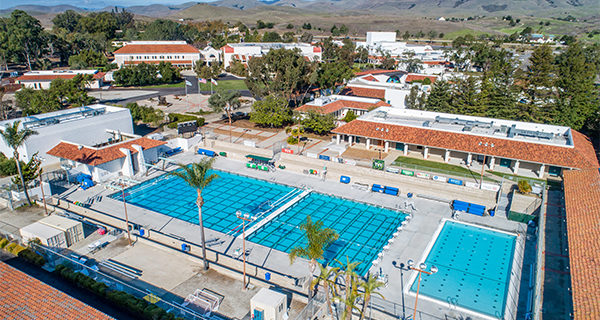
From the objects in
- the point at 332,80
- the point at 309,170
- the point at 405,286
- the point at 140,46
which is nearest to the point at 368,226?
the point at 405,286

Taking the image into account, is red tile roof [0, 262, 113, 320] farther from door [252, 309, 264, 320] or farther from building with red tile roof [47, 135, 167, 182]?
building with red tile roof [47, 135, 167, 182]

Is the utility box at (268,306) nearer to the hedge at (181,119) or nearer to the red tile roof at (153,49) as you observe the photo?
the hedge at (181,119)

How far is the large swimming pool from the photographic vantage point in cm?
2917

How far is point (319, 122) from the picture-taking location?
51031 millimetres

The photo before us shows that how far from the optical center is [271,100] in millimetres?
55219

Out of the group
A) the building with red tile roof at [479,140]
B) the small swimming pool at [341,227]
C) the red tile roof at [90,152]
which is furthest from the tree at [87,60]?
the small swimming pool at [341,227]

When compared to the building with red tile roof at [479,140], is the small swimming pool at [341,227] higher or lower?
lower

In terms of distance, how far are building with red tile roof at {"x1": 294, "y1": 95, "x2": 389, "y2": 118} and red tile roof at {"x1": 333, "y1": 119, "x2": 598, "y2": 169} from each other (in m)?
10.7

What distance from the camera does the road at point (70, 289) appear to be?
21359mm

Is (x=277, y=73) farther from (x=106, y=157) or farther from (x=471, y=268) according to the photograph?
(x=471, y=268)

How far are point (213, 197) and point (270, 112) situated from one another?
21289mm

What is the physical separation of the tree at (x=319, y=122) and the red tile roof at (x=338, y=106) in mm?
3834

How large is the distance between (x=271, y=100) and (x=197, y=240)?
30009mm

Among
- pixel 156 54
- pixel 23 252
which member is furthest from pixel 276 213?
pixel 156 54
